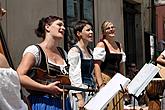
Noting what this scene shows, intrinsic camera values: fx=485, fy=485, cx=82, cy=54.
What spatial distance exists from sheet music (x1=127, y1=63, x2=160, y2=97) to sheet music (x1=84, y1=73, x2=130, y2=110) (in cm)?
19

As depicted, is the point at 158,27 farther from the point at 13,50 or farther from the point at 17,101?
the point at 17,101

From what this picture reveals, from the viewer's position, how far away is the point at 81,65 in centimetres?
593

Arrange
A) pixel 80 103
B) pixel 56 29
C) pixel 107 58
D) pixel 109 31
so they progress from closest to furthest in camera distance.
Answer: pixel 56 29, pixel 80 103, pixel 107 58, pixel 109 31

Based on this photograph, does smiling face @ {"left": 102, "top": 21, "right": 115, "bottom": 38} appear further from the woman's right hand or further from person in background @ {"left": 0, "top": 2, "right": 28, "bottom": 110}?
person in background @ {"left": 0, "top": 2, "right": 28, "bottom": 110}

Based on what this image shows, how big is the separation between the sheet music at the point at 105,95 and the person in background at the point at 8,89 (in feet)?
5.84

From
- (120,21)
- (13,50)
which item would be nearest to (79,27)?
(13,50)

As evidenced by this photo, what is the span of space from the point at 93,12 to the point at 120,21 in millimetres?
2202

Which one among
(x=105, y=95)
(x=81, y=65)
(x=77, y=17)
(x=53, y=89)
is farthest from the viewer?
(x=77, y=17)

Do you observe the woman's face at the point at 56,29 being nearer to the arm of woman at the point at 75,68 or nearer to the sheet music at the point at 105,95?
the sheet music at the point at 105,95

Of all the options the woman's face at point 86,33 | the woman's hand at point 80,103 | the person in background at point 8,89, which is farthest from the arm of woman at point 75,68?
the person in background at point 8,89

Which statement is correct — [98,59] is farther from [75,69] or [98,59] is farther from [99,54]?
[75,69]

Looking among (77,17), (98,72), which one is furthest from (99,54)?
(77,17)

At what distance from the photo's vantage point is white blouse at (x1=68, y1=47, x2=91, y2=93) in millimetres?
5684

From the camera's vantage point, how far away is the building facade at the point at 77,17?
7.44m
